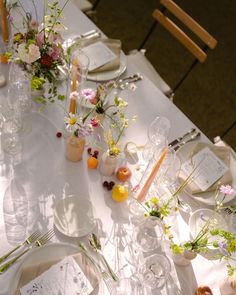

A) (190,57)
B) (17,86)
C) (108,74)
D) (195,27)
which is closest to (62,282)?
(17,86)

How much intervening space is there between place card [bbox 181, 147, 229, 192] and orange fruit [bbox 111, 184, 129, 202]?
13.5 inches

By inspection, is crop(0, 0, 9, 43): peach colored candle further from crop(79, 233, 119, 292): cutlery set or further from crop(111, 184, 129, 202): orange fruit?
crop(79, 233, 119, 292): cutlery set

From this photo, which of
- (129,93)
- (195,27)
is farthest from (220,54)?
(129,93)

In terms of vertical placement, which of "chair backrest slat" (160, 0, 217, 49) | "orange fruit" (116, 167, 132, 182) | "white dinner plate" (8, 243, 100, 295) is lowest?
"white dinner plate" (8, 243, 100, 295)

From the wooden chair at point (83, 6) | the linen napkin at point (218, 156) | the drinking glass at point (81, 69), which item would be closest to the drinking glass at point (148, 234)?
the linen napkin at point (218, 156)

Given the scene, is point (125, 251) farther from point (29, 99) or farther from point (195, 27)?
point (195, 27)

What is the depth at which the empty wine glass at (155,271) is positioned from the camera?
1.46m

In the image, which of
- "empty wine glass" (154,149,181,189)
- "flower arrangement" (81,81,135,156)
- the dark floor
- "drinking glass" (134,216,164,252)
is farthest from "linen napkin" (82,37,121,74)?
the dark floor

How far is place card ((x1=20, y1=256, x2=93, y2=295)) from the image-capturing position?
1334 millimetres

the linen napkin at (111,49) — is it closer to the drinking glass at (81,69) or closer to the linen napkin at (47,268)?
the drinking glass at (81,69)

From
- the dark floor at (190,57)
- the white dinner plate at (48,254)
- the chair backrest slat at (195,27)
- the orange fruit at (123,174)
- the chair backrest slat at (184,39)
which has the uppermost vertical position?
the chair backrest slat at (195,27)

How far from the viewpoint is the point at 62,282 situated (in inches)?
53.9

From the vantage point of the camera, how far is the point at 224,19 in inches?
172

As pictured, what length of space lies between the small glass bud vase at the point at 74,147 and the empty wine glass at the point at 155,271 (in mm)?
539
